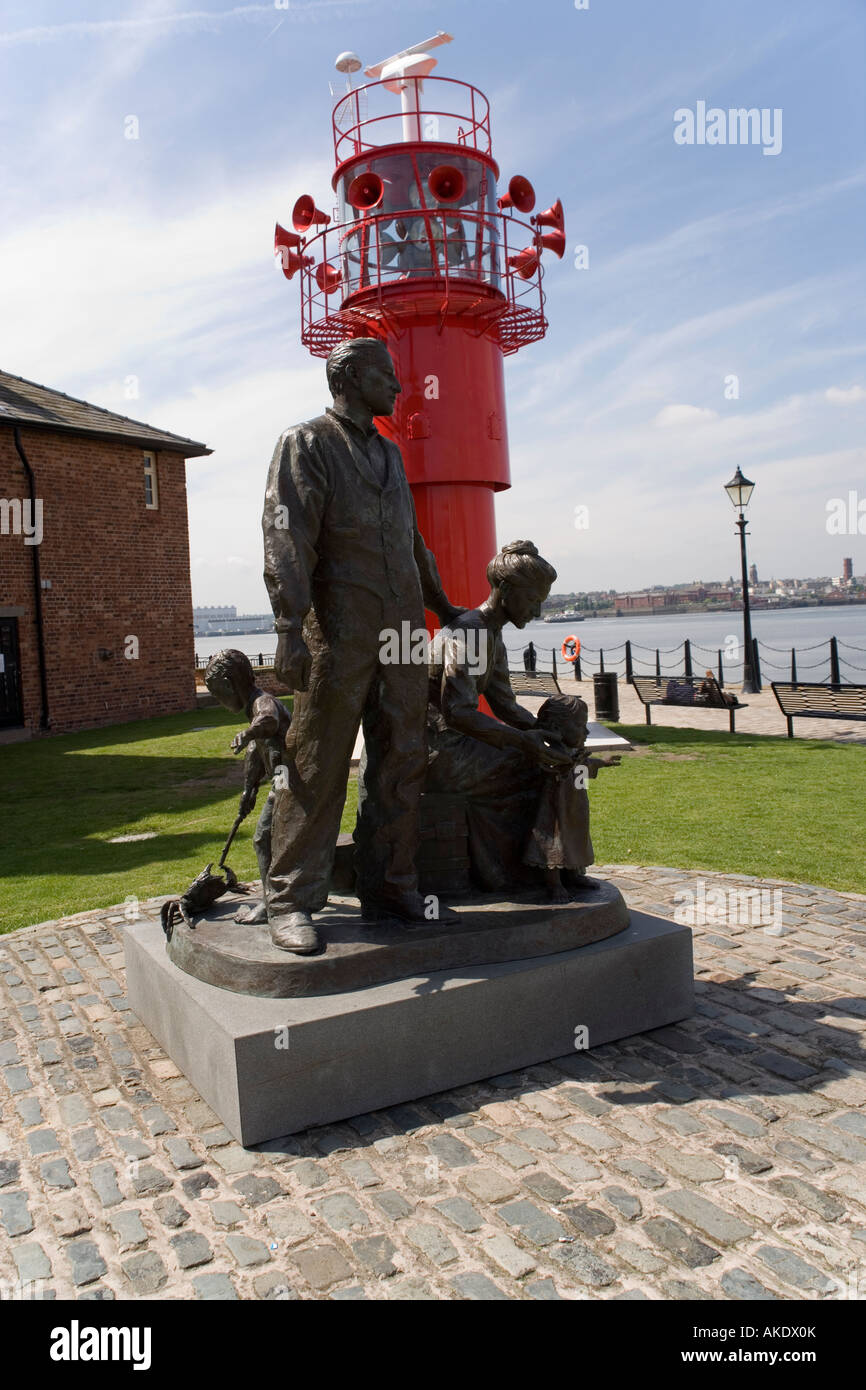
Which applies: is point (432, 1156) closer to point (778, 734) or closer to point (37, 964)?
point (37, 964)

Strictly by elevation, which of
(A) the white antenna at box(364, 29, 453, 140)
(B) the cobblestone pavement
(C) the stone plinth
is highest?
(A) the white antenna at box(364, 29, 453, 140)

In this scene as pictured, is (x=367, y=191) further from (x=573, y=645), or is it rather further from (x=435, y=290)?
(x=573, y=645)

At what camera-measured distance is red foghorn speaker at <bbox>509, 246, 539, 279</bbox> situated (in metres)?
12.7

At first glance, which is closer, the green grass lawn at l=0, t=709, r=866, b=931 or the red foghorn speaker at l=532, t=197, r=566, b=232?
the green grass lawn at l=0, t=709, r=866, b=931

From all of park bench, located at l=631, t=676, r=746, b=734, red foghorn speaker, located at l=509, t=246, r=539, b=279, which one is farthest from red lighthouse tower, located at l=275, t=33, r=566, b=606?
park bench, located at l=631, t=676, r=746, b=734

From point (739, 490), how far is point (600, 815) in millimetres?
12920

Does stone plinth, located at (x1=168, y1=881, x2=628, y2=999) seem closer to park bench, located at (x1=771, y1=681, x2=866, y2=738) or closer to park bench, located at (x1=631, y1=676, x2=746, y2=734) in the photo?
park bench, located at (x1=771, y1=681, x2=866, y2=738)

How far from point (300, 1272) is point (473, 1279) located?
1.71 feet

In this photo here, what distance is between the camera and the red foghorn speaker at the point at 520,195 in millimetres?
12359

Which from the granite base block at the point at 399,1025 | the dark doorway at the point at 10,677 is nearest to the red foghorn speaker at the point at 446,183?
the granite base block at the point at 399,1025

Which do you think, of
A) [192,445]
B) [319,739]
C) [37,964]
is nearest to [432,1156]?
[319,739]

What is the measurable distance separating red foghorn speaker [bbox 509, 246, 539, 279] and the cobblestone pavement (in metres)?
10.2

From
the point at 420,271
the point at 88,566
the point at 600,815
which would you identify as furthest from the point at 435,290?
the point at 88,566

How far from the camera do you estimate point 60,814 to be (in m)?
11.6
